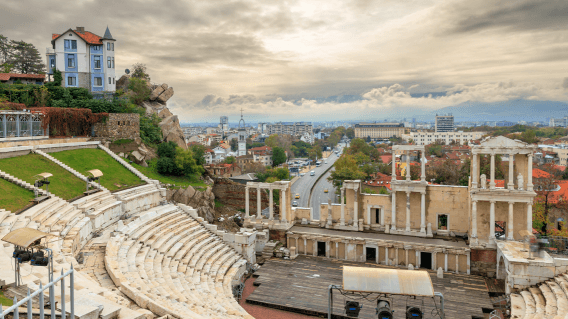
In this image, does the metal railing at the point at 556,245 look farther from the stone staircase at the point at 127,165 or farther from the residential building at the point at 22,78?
the residential building at the point at 22,78

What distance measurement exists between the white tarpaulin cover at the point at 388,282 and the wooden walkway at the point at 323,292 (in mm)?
5496

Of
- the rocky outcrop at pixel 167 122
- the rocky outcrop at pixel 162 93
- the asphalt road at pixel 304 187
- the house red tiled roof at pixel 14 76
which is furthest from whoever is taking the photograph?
the asphalt road at pixel 304 187

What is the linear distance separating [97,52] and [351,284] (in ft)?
165

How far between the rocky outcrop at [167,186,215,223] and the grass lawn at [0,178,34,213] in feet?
62.4

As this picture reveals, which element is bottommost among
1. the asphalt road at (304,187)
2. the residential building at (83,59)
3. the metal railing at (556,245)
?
the asphalt road at (304,187)

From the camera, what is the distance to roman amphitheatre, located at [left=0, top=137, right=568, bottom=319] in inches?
666

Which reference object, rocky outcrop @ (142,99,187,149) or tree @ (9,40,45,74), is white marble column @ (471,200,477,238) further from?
tree @ (9,40,45,74)

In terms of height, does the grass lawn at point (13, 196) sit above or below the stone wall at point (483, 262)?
above

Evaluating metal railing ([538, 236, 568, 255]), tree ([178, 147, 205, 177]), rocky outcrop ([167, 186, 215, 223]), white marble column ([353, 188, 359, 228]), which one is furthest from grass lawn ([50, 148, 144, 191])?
metal railing ([538, 236, 568, 255])

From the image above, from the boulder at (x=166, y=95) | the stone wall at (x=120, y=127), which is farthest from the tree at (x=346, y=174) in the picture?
the stone wall at (x=120, y=127)

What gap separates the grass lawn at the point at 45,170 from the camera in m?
24.5

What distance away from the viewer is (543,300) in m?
21.8

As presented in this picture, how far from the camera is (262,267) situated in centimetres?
2912

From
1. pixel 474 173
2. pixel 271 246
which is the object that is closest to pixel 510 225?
pixel 474 173
